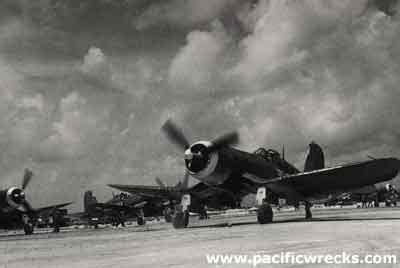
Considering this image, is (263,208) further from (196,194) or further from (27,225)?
(27,225)

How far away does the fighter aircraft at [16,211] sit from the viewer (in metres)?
31.3

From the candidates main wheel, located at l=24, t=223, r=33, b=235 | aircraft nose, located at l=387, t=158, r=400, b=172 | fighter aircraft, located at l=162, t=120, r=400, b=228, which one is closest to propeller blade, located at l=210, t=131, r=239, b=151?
fighter aircraft, located at l=162, t=120, r=400, b=228

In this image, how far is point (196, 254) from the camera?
7527 millimetres

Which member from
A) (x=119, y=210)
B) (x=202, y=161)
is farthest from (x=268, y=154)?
(x=119, y=210)

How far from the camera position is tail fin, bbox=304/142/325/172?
29.5 meters

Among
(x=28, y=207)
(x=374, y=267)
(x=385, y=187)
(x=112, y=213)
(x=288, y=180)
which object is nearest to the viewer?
(x=374, y=267)

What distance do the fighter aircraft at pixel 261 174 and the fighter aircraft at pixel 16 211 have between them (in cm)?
1612

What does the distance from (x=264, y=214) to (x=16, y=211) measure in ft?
66.8

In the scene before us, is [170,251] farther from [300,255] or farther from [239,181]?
[239,181]

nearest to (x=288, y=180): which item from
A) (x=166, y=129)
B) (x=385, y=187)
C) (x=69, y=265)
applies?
(x=166, y=129)

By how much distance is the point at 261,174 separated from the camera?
21422mm

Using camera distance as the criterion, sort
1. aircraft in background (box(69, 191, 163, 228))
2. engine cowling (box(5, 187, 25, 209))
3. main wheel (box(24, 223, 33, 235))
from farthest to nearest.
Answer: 1. aircraft in background (box(69, 191, 163, 228))
2. engine cowling (box(5, 187, 25, 209))
3. main wheel (box(24, 223, 33, 235))

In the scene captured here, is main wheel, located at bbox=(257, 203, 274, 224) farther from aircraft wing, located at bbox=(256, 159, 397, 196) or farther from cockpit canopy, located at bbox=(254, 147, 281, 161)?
cockpit canopy, located at bbox=(254, 147, 281, 161)

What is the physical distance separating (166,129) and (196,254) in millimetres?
13344
